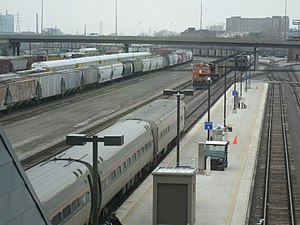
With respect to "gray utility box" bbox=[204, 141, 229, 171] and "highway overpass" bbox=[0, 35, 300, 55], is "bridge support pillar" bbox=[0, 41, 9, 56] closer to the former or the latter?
"highway overpass" bbox=[0, 35, 300, 55]

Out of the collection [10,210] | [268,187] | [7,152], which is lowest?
[268,187]

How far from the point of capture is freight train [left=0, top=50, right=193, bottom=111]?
54.6 m

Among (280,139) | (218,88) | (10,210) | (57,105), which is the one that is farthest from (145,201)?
(218,88)

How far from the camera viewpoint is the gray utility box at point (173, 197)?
20734mm

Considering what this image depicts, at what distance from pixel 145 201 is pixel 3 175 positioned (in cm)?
1517

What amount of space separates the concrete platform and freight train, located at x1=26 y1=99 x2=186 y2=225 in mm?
869

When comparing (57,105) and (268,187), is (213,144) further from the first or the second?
(57,105)

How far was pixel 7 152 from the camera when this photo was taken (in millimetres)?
10812

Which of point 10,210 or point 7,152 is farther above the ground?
point 7,152

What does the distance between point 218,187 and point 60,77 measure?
130 ft

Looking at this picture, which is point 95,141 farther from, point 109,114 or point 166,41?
point 166,41

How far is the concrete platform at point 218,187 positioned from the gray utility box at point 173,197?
5.29 ft

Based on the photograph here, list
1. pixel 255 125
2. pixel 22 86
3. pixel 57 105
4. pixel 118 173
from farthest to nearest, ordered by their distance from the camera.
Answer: pixel 57 105 < pixel 22 86 < pixel 255 125 < pixel 118 173

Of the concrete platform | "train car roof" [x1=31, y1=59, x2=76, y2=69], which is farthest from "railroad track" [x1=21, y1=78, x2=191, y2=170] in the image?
"train car roof" [x1=31, y1=59, x2=76, y2=69]
